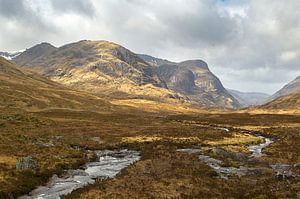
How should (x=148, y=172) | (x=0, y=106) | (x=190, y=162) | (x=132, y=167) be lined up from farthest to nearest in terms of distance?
1. (x=0, y=106)
2. (x=190, y=162)
3. (x=132, y=167)
4. (x=148, y=172)

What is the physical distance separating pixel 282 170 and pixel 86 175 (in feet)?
71.6

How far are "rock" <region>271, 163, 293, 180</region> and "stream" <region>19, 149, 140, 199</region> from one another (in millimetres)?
17261

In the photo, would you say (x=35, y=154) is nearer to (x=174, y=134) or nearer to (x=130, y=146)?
(x=130, y=146)

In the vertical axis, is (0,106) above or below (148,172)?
above

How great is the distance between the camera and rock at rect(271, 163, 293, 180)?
1433 inches

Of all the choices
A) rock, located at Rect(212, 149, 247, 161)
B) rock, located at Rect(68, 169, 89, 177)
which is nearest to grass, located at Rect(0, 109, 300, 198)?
rock, located at Rect(68, 169, 89, 177)

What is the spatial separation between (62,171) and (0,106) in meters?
104

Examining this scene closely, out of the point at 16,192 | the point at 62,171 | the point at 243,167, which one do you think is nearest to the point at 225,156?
the point at 243,167

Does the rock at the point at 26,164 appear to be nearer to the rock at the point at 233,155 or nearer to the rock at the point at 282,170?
the rock at the point at 282,170

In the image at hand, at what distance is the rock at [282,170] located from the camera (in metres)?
36.4

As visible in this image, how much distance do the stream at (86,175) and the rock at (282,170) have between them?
17261mm

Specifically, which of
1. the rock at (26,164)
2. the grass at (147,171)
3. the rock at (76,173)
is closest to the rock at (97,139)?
the grass at (147,171)

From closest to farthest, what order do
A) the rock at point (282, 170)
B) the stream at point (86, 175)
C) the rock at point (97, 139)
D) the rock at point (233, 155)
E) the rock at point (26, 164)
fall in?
1. the stream at point (86, 175)
2. the rock at point (282, 170)
3. the rock at point (26, 164)
4. the rock at point (233, 155)
5. the rock at point (97, 139)

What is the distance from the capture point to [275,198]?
27.4 metres
